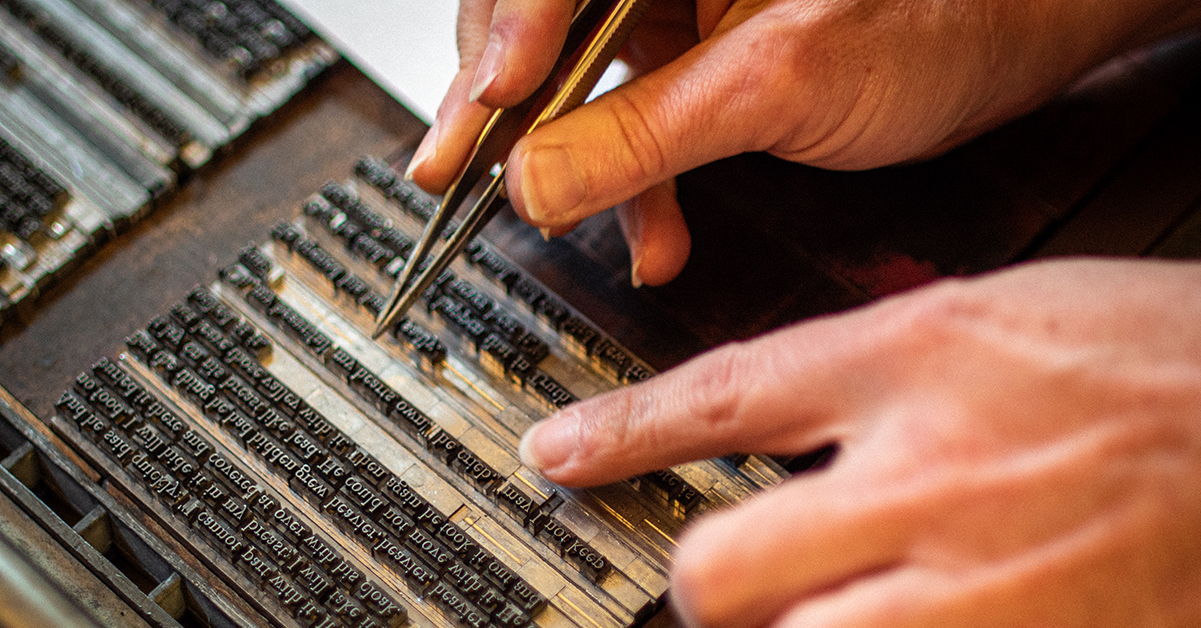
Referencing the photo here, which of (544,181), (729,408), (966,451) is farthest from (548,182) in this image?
(966,451)

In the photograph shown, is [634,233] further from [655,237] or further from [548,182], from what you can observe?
[548,182]

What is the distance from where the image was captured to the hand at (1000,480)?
954mm

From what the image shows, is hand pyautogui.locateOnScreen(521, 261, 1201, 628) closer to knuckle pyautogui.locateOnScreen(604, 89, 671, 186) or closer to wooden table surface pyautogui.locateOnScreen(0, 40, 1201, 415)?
knuckle pyautogui.locateOnScreen(604, 89, 671, 186)

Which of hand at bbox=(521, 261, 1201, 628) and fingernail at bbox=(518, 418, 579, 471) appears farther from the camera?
fingernail at bbox=(518, 418, 579, 471)

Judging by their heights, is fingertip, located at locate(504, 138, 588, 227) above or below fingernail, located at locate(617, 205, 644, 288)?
below

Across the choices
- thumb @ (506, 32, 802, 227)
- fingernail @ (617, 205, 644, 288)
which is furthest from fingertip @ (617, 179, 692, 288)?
thumb @ (506, 32, 802, 227)

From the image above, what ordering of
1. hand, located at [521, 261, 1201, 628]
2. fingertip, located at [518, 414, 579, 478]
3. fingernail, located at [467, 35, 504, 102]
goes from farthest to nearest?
1. fingernail, located at [467, 35, 504, 102]
2. fingertip, located at [518, 414, 579, 478]
3. hand, located at [521, 261, 1201, 628]

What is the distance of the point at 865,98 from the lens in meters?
1.66

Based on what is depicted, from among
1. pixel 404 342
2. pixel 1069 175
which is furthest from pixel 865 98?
pixel 404 342

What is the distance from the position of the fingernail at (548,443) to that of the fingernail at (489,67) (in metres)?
0.54

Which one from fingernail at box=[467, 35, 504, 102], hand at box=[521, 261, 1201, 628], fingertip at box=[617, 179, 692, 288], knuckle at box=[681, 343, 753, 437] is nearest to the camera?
hand at box=[521, 261, 1201, 628]

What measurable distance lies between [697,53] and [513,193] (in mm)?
357

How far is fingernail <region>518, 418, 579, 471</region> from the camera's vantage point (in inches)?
57.0

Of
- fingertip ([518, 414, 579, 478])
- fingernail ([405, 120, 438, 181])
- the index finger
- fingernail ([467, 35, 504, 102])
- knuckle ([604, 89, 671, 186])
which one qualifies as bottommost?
fingertip ([518, 414, 579, 478])
